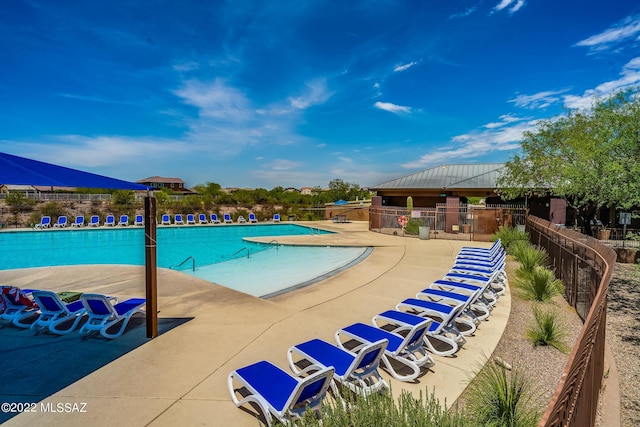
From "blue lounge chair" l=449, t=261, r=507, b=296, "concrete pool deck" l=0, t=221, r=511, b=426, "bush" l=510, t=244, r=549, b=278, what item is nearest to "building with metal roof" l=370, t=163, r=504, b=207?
"bush" l=510, t=244, r=549, b=278

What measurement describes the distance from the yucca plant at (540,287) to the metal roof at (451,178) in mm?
16977

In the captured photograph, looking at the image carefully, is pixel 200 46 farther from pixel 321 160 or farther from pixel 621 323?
pixel 321 160

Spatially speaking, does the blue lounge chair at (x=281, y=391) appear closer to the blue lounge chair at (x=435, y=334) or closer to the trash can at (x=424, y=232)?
the blue lounge chair at (x=435, y=334)

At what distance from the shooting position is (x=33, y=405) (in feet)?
11.2

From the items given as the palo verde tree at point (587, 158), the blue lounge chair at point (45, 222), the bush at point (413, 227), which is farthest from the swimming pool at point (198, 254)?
the palo verde tree at point (587, 158)

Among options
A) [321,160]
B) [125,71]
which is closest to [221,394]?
[125,71]

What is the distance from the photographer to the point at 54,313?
18.1ft

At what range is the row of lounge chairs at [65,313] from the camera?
5254 millimetres

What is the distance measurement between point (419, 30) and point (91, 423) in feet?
70.0

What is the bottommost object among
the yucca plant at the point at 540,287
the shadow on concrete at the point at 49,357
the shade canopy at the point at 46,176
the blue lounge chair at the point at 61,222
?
the shadow on concrete at the point at 49,357

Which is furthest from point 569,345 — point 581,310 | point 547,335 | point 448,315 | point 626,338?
point 581,310

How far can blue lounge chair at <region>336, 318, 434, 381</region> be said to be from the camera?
4074mm

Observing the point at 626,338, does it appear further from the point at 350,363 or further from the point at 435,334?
the point at 350,363

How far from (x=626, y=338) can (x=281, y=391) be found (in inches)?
256
